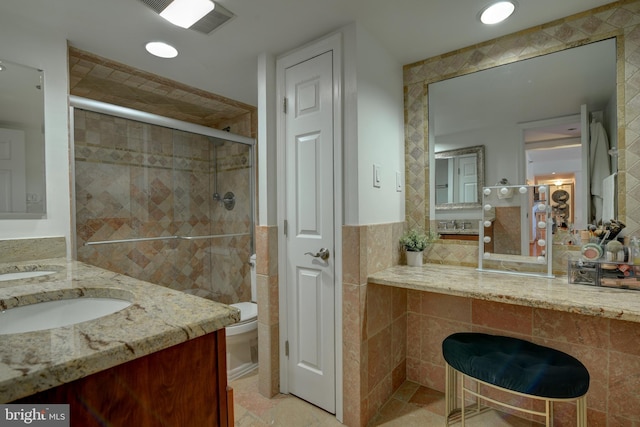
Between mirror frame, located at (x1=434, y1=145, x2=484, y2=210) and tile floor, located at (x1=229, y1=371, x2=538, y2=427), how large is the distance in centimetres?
115

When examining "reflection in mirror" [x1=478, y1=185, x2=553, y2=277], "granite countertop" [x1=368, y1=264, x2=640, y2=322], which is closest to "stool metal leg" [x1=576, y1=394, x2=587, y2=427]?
"granite countertop" [x1=368, y1=264, x2=640, y2=322]

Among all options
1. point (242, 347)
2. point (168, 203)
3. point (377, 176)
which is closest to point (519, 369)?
point (377, 176)

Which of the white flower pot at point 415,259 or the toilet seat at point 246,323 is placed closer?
the white flower pot at point 415,259

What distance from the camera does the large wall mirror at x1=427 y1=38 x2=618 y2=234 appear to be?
61.6 inches

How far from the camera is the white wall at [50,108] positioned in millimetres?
1533

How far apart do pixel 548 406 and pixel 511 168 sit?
118 centimetres

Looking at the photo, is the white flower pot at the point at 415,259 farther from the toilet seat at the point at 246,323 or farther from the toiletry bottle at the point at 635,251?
the toilet seat at the point at 246,323

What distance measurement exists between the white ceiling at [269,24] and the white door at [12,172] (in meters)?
0.60

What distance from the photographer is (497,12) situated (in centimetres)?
154

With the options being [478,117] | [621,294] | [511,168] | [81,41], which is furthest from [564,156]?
[81,41]

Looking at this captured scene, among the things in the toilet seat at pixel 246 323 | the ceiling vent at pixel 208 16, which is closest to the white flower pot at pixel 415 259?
the toilet seat at pixel 246 323

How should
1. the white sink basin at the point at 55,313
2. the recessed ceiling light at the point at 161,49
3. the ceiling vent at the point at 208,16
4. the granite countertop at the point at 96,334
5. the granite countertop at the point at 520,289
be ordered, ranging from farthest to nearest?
the recessed ceiling light at the point at 161,49, the ceiling vent at the point at 208,16, the granite countertop at the point at 520,289, the white sink basin at the point at 55,313, the granite countertop at the point at 96,334

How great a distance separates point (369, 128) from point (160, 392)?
1.49 m

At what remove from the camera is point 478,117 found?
1.92m
